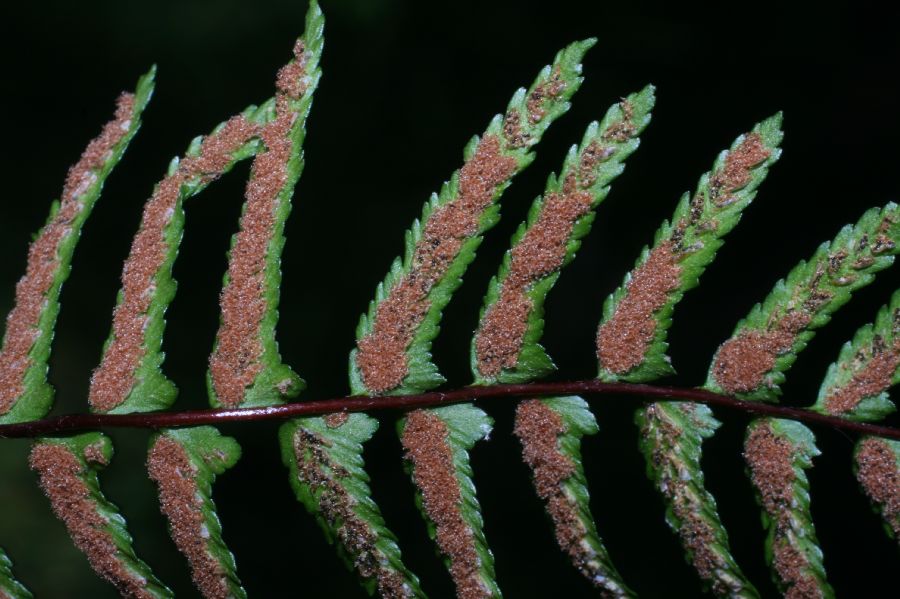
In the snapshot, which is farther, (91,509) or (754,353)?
(91,509)

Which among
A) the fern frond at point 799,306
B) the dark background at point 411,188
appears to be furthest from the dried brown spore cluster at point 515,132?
the dark background at point 411,188

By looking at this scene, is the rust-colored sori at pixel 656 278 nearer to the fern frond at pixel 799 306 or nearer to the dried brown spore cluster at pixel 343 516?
the fern frond at pixel 799 306

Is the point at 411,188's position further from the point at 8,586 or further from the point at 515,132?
the point at 8,586

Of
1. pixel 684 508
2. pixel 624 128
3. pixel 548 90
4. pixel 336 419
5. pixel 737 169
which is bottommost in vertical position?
pixel 684 508

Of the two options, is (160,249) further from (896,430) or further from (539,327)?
(896,430)

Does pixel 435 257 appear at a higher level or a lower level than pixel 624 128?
lower

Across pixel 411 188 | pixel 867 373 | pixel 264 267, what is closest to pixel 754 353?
pixel 867 373
